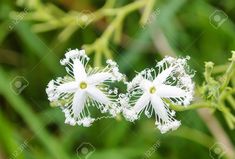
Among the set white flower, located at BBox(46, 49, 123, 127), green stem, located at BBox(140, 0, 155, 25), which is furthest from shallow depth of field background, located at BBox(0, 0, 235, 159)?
white flower, located at BBox(46, 49, 123, 127)

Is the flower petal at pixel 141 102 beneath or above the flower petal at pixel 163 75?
beneath

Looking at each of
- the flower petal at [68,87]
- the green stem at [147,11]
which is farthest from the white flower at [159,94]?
the green stem at [147,11]

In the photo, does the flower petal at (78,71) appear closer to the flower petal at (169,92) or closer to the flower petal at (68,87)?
the flower petal at (68,87)

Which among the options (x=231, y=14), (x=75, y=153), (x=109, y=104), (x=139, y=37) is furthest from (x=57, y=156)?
A: (x=231, y=14)

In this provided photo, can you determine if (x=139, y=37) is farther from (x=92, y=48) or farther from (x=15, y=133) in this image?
(x=15, y=133)

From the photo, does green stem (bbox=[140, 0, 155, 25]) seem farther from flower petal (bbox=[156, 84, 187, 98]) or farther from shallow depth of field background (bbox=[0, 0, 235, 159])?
flower petal (bbox=[156, 84, 187, 98])

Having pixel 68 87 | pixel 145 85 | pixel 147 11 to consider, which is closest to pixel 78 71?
pixel 68 87
